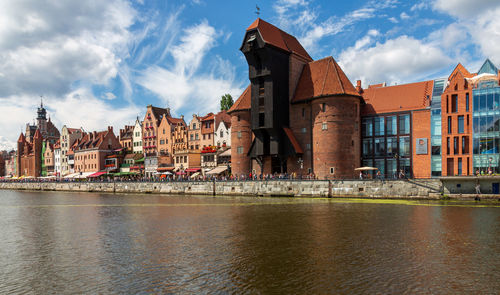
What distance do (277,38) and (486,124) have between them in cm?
3403

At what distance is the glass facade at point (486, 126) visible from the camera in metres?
51.0

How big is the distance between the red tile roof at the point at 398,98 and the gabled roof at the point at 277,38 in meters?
14.5

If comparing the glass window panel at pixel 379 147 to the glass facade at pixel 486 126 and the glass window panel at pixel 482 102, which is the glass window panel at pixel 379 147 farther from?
the glass window panel at pixel 482 102

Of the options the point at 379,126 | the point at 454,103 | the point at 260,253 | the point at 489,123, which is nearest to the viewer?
the point at 260,253

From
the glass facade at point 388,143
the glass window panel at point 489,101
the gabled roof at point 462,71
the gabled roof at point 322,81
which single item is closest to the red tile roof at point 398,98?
the glass facade at point 388,143

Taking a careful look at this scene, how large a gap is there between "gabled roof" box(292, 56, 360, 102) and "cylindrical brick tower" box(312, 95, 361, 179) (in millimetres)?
1296

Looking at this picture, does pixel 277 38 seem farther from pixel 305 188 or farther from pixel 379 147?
pixel 305 188

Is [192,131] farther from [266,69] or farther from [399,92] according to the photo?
[399,92]

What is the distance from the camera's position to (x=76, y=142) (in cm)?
13850

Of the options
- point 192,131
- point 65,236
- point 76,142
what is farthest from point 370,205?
point 76,142

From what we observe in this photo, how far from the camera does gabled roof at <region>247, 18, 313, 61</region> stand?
213 feet

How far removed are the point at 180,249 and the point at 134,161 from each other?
93.9 meters

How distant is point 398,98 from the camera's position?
210 ft

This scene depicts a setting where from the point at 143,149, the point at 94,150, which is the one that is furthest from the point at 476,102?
the point at 94,150
